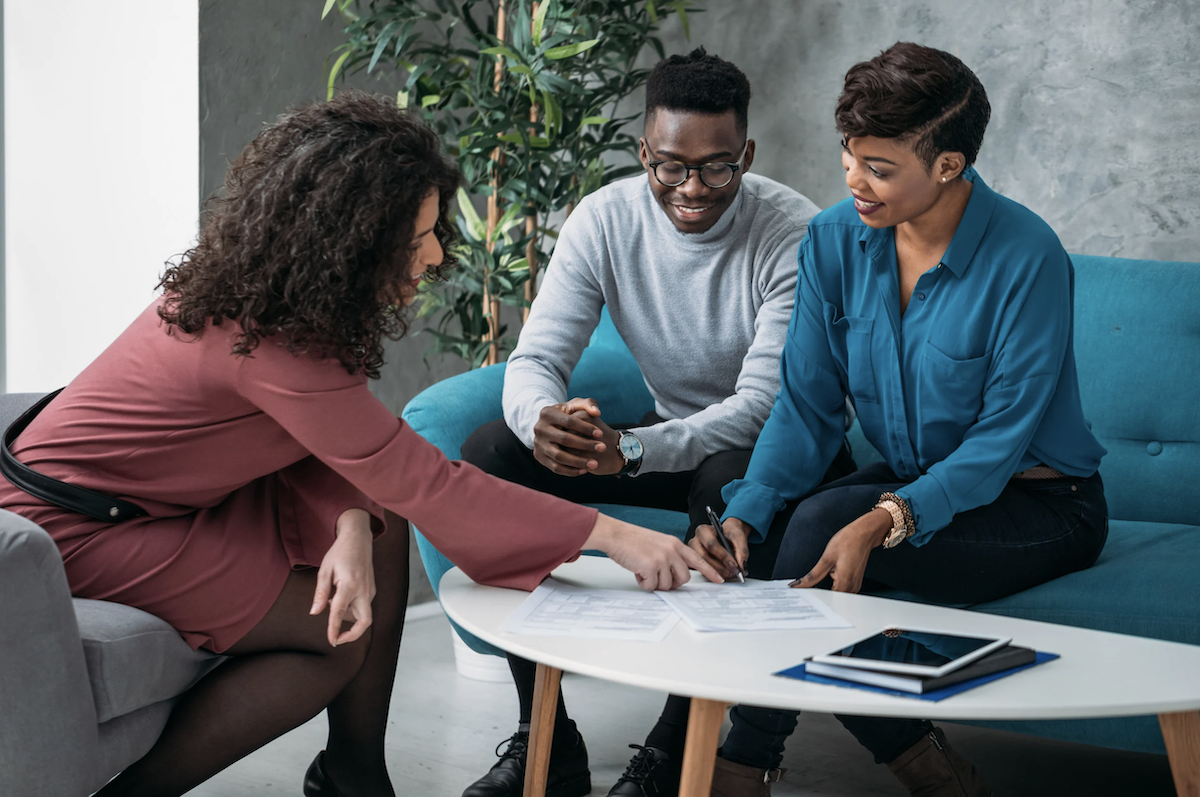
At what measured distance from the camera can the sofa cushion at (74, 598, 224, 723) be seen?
1.27 m

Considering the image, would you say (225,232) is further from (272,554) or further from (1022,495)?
(1022,495)

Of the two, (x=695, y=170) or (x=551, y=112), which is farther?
(x=551, y=112)

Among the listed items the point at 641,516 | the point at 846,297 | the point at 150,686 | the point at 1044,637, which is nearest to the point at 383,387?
the point at 641,516

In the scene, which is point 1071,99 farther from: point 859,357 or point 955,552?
point 955,552

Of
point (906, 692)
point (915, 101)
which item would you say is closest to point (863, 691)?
point (906, 692)

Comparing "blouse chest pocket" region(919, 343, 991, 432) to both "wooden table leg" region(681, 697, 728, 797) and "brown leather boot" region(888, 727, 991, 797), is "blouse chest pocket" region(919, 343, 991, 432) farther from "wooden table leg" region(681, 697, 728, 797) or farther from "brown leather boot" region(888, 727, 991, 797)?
"wooden table leg" region(681, 697, 728, 797)

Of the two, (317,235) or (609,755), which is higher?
(317,235)

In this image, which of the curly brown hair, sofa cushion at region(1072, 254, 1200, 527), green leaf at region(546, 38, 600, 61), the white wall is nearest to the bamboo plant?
green leaf at region(546, 38, 600, 61)

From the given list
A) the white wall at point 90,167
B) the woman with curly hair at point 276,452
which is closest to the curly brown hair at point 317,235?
the woman with curly hair at point 276,452

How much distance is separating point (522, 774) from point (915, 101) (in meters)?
1.18

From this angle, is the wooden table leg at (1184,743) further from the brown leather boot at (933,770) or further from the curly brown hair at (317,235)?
the curly brown hair at (317,235)

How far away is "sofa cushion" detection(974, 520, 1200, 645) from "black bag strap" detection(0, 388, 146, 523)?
1205mm

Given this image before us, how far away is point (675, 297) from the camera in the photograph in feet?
7.20

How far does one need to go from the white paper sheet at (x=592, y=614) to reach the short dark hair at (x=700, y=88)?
0.95 metres
